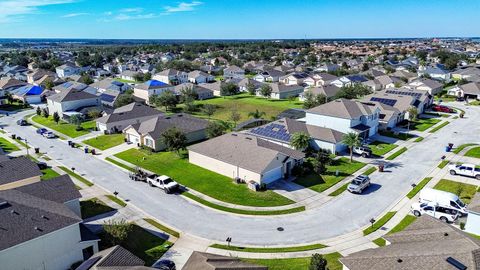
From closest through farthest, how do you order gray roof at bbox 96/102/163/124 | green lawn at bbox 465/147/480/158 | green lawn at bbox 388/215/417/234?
1. green lawn at bbox 388/215/417/234
2. green lawn at bbox 465/147/480/158
3. gray roof at bbox 96/102/163/124

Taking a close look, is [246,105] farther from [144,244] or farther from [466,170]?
[144,244]

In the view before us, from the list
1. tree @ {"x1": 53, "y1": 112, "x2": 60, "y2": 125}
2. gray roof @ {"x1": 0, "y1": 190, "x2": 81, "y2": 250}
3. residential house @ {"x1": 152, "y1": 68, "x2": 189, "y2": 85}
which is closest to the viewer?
gray roof @ {"x1": 0, "y1": 190, "x2": 81, "y2": 250}

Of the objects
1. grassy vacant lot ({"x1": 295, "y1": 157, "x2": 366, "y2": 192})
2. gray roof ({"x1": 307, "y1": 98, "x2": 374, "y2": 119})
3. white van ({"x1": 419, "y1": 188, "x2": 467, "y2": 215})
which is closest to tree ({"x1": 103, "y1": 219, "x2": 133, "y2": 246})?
grassy vacant lot ({"x1": 295, "y1": 157, "x2": 366, "y2": 192})

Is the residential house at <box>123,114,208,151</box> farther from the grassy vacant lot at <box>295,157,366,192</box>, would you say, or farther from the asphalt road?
Answer: the grassy vacant lot at <box>295,157,366,192</box>

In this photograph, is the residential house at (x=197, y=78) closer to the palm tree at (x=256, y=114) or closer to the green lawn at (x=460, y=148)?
the palm tree at (x=256, y=114)

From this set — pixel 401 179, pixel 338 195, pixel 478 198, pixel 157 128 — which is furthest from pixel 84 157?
pixel 478 198

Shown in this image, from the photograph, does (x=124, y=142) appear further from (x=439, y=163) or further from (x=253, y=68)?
(x=253, y=68)

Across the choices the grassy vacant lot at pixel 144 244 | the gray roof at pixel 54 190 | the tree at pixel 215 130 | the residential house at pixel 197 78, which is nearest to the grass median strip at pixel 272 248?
the grassy vacant lot at pixel 144 244
